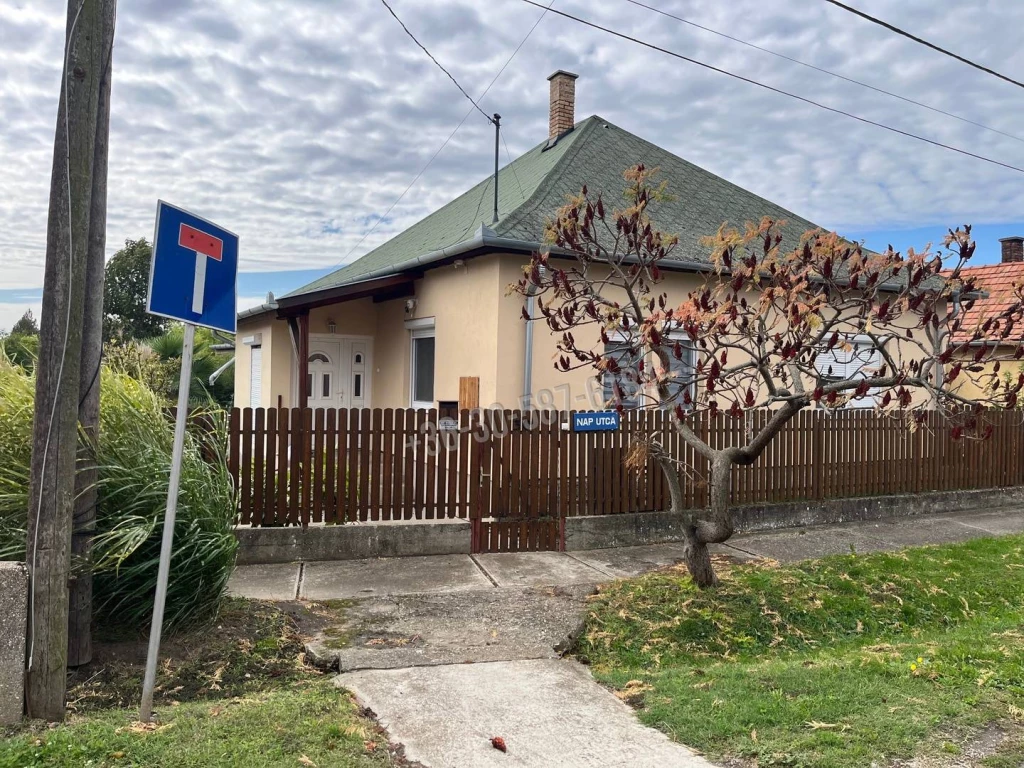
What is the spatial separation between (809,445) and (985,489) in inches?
144

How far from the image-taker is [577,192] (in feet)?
37.1

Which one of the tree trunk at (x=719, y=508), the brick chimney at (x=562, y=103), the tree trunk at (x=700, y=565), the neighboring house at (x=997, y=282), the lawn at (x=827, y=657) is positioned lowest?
the lawn at (x=827, y=657)

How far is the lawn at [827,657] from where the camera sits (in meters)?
3.73

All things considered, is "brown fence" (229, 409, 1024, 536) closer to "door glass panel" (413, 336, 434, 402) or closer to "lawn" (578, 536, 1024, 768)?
"lawn" (578, 536, 1024, 768)

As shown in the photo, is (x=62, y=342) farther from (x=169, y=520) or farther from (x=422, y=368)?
(x=422, y=368)

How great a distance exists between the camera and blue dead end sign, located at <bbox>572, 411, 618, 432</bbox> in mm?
8219

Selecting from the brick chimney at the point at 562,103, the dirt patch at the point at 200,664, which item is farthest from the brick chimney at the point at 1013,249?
the dirt patch at the point at 200,664

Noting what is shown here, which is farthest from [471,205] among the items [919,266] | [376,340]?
[919,266]

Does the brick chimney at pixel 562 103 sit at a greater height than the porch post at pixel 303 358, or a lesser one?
greater

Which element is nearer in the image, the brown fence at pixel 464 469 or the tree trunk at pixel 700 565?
the tree trunk at pixel 700 565

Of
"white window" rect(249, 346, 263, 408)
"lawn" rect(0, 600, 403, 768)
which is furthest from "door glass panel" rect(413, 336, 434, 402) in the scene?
"lawn" rect(0, 600, 403, 768)

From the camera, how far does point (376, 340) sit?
12.8 metres

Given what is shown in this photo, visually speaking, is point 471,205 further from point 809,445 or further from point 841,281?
point 809,445

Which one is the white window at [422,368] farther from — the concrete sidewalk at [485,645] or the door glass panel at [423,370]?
the concrete sidewalk at [485,645]
